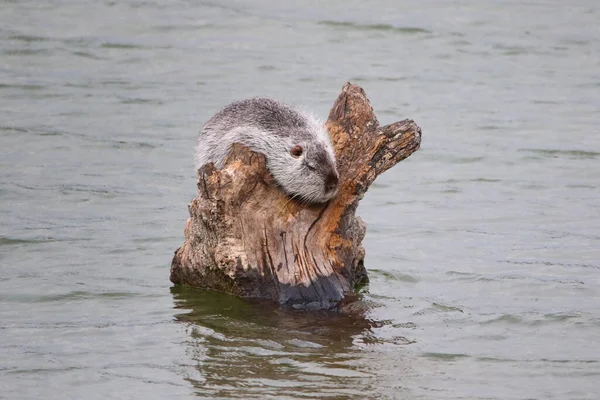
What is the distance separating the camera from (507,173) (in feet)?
47.9

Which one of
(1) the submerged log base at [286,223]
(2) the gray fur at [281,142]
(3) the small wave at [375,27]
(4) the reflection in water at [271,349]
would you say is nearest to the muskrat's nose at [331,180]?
(2) the gray fur at [281,142]

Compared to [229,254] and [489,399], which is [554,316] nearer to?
[489,399]

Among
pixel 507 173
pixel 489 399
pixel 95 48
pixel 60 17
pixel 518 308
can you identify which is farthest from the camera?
pixel 60 17

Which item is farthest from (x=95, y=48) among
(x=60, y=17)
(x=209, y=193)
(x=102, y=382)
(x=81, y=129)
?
(x=102, y=382)

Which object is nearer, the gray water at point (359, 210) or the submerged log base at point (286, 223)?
the gray water at point (359, 210)

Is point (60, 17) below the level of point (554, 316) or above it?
above

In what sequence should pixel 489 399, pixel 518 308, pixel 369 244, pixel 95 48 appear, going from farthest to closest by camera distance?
1. pixel 95 48
2. pixel 369 244
3. pixel 518 308
4. pixel 489 399

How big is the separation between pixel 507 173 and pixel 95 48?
9.16m

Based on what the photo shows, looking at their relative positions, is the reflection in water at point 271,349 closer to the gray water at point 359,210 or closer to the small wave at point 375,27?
the gray water at point 359,210

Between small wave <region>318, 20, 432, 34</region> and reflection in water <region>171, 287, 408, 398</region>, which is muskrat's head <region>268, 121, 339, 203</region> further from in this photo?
small wave <region>318, 20, 432, 34</region>

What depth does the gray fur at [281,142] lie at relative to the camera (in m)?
9.03

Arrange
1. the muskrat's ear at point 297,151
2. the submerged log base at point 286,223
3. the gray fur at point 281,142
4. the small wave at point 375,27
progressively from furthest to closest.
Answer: the small wave at point 375,27 < the muskrat's ear at point 297,151 < the gray fur at point 281,142 < the submerged log base at point 286,223

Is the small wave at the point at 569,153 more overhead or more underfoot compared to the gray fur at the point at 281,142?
more underfoot

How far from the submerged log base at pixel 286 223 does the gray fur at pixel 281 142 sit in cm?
17
